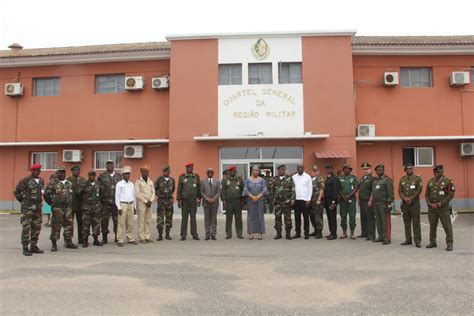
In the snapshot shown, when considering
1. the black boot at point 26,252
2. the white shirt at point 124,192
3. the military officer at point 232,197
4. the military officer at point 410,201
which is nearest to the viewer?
the black boot at point 26,252

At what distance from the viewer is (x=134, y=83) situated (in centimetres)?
1688

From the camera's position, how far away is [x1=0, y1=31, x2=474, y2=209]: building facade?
15.7 m

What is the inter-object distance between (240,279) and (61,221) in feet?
14.8

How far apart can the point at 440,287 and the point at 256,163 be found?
10.9 meters

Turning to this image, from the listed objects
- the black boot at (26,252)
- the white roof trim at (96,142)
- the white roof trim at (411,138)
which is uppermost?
the white roof trim at (96,142)

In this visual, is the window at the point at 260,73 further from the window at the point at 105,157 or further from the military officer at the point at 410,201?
the military officer at the point at 410,201

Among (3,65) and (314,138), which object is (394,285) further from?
(3,65)

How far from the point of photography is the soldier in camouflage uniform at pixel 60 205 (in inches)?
330

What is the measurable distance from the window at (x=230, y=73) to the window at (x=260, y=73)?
0.47 m

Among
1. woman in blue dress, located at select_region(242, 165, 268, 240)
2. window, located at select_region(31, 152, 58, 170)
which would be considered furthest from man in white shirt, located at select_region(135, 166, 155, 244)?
window, located at select_region(31, 152, 58, 170)

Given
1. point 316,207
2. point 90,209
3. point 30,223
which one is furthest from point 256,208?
point 30,223

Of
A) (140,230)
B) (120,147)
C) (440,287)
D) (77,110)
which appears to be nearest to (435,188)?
(440,287)

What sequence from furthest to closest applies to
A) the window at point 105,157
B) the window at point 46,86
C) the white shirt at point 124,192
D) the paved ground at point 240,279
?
the window at point 46,86 < the window at point 105,157 < the white shirt at point 124,192 < the paved ground at point 240,279

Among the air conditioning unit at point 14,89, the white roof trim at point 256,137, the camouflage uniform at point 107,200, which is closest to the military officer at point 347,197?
the white roof trim at point 256,137
